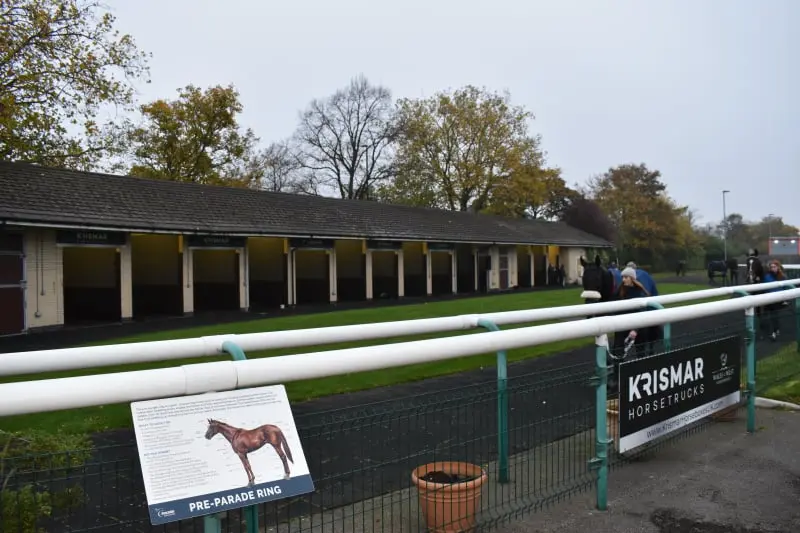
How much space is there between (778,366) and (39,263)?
1828 cm

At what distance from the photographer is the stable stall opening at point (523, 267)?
41.1 meters

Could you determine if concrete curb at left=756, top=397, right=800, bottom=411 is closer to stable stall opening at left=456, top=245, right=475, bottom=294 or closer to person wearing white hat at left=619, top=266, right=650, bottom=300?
person wearing white hat at left=619, top=266, right=650, bottom=300

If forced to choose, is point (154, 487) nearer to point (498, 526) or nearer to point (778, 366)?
point (498, 526)

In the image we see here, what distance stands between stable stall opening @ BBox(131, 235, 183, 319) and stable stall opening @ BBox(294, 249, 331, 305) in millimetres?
5733

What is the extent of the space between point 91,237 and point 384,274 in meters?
15.3

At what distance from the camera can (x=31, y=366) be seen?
8.92ft

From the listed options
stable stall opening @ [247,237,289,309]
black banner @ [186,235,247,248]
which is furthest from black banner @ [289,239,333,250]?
black banner @ [186,235,247,248]

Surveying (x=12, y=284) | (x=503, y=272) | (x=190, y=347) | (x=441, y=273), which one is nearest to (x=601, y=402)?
(x=190, y=347)

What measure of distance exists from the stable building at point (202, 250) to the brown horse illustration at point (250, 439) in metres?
17.6

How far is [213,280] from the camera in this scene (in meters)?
26.2

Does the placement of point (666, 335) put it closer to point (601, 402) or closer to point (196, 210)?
point (601, 402)

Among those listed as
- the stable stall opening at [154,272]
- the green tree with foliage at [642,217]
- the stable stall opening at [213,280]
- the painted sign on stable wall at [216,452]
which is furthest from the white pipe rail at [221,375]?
the green tree with foliage at [642,217]

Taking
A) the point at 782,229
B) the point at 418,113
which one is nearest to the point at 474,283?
the point at 418,113

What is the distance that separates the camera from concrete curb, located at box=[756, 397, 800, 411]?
23.9 ft
